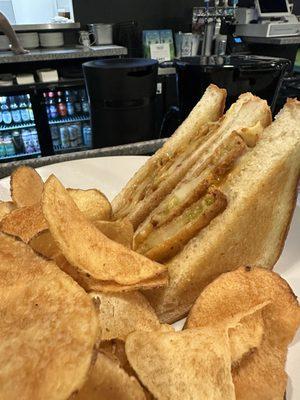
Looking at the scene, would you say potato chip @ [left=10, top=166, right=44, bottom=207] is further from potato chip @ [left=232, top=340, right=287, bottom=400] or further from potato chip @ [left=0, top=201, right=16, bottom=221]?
potato chip @ [left=232, top=340, right=287, bottom=400]

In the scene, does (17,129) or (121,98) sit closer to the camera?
(121,98)

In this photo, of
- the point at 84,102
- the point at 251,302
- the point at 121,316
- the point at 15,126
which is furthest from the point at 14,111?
the point at 251,302

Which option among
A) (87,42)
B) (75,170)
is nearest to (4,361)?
(75,170)

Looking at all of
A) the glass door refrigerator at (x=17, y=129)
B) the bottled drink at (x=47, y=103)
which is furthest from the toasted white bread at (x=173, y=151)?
the glass door refrigerator at (x=17, y=129)

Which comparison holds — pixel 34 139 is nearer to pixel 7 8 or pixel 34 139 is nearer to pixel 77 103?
pixel 77 103

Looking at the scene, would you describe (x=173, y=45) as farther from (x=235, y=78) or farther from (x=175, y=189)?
(x=175, y=189)

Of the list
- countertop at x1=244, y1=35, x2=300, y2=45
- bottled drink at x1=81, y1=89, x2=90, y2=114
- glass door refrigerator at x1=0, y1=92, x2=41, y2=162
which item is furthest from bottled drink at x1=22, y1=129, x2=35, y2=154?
countertop at x1=244, y1=35, x2=300, y2=45

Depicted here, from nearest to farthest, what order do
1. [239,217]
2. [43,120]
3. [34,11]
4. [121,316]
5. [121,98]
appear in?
[121,316] → [239,217] → [121,98] → [43,120] → [34,11]
